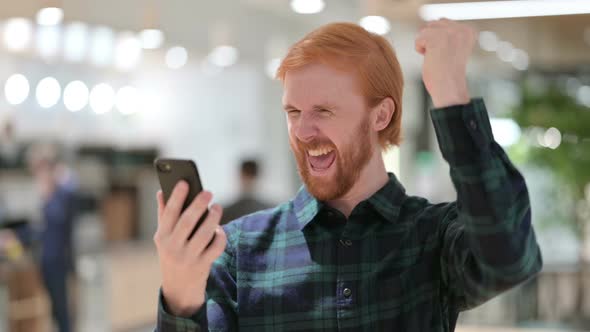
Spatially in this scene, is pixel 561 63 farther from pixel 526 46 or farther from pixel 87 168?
pixel 87 168

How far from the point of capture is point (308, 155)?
1.42 metres

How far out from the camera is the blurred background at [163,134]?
6.92 metres

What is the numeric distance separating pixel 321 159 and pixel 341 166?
0.03m

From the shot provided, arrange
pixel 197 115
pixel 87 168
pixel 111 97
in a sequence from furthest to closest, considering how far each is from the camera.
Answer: pixel 197 115
pixel 111 97
pixel 87 168

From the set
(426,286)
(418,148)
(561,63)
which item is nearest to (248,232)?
(426,286)

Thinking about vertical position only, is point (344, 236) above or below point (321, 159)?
below

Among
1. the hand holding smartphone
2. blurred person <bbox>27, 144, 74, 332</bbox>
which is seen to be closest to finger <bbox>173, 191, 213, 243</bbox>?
the hand holding smartphone

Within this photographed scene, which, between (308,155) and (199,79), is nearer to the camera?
(308,155)

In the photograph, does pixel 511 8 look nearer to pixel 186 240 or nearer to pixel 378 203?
pixel 378 203

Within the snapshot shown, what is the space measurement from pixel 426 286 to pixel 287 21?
1047cm

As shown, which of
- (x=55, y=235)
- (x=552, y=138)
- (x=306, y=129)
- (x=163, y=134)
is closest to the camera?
(x=306, y=129)

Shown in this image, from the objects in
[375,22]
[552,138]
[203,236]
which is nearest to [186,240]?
[203,236]

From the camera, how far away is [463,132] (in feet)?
3.88

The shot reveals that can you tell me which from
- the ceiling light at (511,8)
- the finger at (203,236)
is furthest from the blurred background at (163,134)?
the finger at (203,236)
